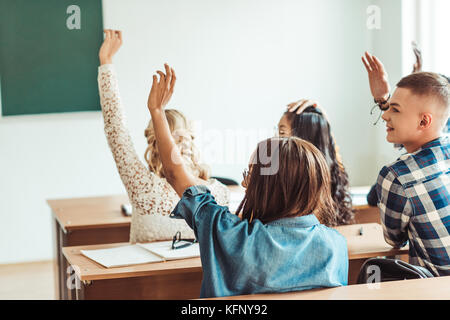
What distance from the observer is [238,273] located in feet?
4.51

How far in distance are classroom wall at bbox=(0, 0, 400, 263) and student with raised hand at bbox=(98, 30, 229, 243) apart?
7.58 ft

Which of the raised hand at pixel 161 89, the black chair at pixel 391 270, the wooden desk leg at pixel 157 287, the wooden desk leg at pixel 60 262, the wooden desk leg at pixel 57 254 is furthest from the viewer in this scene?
the wooden desk leg at pixel 57 254

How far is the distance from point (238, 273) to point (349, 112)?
3.86m

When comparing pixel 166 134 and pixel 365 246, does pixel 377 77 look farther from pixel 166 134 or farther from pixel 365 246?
pixel 166 134

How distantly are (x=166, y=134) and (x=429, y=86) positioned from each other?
89 cm

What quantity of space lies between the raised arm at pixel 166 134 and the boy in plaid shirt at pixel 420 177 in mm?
690

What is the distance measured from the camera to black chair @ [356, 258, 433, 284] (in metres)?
1.63

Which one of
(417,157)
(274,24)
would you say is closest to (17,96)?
(274,24)

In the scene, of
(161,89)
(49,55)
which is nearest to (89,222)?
(161,89)

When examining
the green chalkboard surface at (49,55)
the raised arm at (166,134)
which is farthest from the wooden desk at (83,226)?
the green chalkboard surface at (49,55)

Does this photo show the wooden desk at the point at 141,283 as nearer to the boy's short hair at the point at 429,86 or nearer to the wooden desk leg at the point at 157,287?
the wooden desk leg at the point at 157,287

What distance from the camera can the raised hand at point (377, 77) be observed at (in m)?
2.14

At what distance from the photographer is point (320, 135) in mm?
2398
